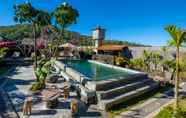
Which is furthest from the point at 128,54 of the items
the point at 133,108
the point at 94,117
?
the point at 94,117

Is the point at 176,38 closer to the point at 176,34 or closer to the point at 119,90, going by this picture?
the point at 176,34

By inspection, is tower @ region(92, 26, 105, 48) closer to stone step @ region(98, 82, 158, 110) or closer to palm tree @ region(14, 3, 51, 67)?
palm tree @ region(14, 3, 51, 67)

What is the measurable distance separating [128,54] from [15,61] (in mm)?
19333

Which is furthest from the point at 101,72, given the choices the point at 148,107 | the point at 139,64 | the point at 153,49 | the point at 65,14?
the point at 148,107

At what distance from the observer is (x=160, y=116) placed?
12422 millimetres

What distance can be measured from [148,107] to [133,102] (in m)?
1.34

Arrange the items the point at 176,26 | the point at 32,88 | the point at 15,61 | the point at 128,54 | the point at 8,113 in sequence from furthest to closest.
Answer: the point at 128,54 < the point at 15,61 < the point at 32,88 < the point at 176,26 < the point at 8,113

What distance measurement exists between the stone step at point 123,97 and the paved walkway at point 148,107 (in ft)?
3.67

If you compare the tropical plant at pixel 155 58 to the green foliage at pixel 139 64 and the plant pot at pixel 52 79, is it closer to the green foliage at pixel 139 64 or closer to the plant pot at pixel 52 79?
the green foliage at pixel 139 64

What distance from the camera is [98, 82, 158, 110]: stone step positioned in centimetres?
1369

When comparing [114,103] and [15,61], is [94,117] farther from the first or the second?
[15,61]

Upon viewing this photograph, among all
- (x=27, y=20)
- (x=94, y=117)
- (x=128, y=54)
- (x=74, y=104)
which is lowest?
(x=94, y=117)

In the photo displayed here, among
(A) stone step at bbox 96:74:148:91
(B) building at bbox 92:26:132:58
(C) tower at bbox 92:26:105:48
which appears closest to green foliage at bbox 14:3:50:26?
(A) stone step at bbox 96:74:148:91

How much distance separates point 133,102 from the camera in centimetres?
1545
